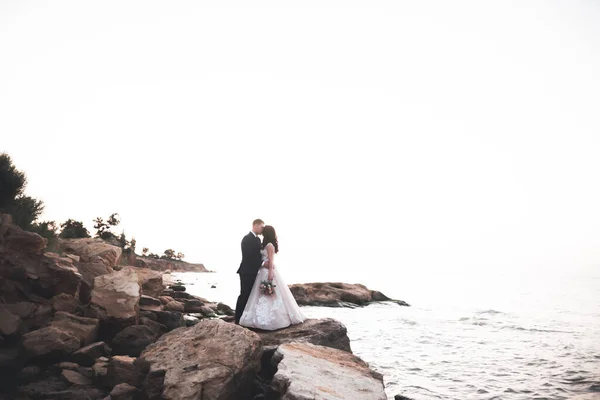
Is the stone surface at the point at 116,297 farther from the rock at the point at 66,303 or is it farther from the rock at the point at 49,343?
the rock at the point at 49,343

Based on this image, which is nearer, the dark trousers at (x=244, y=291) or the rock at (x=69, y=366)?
the rock at (x=69, y=366)

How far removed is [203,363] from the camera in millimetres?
6324

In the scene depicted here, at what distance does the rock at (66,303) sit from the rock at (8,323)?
94 centimetres

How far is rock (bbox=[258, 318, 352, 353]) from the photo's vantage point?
8680 millimetres

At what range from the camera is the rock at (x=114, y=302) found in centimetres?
Result: 907

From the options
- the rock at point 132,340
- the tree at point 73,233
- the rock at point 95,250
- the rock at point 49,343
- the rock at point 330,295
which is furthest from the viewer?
the tree at point 73,233

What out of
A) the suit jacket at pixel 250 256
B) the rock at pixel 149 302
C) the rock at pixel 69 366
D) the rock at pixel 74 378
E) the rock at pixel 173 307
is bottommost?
the rock at pixel 74 378

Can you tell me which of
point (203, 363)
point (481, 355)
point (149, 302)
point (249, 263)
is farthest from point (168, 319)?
point (481, 355)

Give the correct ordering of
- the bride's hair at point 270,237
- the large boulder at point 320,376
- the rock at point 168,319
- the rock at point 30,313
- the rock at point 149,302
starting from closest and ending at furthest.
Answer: the large boulder at point 320,376
the rock at point 30,313
the bride's hair at point 270,237
the rock at point 168,319
the rock at point 149,302

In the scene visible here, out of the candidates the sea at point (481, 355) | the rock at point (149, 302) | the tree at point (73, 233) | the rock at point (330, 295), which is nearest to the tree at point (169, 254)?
the tree at point (73, 233)

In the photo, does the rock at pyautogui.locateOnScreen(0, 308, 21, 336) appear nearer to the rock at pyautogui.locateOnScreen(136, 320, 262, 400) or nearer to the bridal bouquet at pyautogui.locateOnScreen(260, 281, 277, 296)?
the rock at pyautogui.locateOnScreen(136, 320, 262, 400)

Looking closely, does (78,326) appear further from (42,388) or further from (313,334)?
(313,334)

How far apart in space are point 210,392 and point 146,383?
3.78 ft

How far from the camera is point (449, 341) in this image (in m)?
16.6
